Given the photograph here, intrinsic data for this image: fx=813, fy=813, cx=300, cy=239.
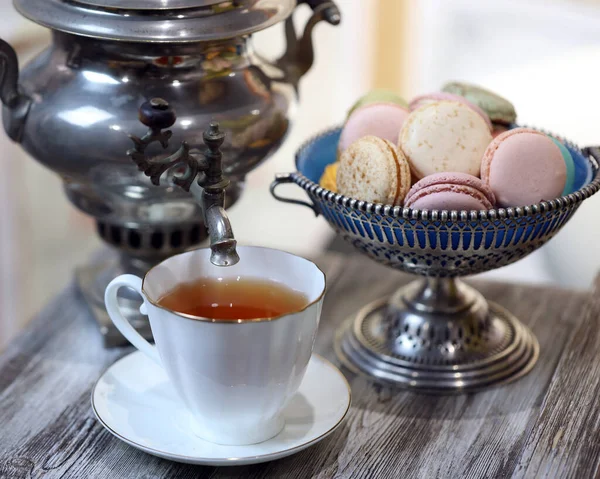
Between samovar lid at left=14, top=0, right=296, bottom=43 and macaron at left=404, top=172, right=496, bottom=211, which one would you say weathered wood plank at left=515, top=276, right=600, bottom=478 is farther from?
samovar lid at left=14, top=0, right=296, bottom=43

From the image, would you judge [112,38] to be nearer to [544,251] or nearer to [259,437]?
[259,437]

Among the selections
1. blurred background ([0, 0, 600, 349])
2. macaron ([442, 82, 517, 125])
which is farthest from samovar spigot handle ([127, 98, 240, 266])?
blurred background ([0, 0, 600, 349])

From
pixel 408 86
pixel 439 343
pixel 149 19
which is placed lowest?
pixel 408 86

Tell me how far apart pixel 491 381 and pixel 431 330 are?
63 millimetres

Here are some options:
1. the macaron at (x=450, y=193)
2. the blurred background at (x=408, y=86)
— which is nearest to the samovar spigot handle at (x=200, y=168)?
the macaron at (x=450, y=193)

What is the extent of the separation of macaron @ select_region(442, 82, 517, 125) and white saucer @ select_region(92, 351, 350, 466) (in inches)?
10.0

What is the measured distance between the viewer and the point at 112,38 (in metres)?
0.59

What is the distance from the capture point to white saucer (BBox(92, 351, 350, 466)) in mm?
528

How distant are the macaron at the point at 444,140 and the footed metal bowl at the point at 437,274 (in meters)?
0.06

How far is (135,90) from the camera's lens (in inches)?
24.5

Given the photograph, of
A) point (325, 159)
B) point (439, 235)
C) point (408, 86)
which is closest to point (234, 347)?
point (439, 235)

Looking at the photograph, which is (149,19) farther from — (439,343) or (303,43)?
(439,343)

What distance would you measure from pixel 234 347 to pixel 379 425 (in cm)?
16

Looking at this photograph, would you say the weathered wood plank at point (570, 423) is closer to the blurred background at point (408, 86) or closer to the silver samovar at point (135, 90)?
the silver samovar at point (135, 90)
